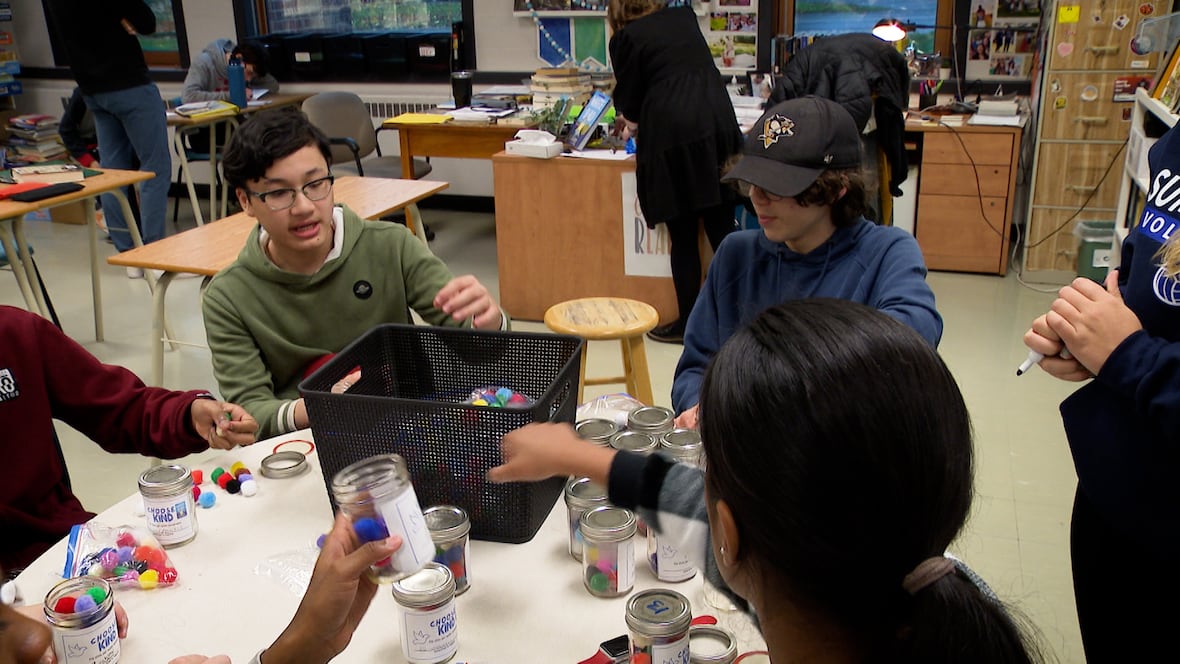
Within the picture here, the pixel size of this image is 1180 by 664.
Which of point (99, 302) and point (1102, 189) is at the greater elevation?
point (1102, 189)

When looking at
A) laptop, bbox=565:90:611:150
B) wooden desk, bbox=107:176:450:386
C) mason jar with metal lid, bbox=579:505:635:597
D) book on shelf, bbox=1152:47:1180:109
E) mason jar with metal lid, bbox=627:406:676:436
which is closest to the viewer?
mason jar with metal lid, bbox=579:505:635:597

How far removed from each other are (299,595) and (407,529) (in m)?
0.39

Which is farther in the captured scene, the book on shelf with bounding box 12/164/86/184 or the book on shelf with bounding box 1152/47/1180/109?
the book on shelf with bounding box 12/164/86/184

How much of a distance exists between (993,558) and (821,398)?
2.02 meters

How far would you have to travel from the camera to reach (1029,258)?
15.3ft

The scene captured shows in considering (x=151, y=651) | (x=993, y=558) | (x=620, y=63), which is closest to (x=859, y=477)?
(x=151, y=651)

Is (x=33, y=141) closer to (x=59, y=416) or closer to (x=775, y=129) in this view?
(x=59, y=416)

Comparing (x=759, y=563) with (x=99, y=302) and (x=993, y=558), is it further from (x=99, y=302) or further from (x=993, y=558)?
(x=99, y=302)

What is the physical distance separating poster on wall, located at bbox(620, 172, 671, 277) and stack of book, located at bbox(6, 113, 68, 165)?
4.03m

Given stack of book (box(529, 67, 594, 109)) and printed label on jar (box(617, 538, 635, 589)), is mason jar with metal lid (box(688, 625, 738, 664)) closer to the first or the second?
printed label on jar (box(617, 538, 635, 589))

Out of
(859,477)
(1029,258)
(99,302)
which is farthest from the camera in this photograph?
(1029,258)

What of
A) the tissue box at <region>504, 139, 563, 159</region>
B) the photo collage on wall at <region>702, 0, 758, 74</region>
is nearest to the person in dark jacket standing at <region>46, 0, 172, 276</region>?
the tissue box at <region>504, 139, 563, 159</region>

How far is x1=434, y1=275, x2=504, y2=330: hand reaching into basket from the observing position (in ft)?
6.14

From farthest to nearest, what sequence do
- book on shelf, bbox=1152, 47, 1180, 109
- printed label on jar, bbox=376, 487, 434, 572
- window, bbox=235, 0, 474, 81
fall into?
1. window, bbox=235, 0, 474, 81
2. book on shelf, bbox=1152, 47, 1180, 109
3. printed label on jar, bbox=376, 487, 434, 572
